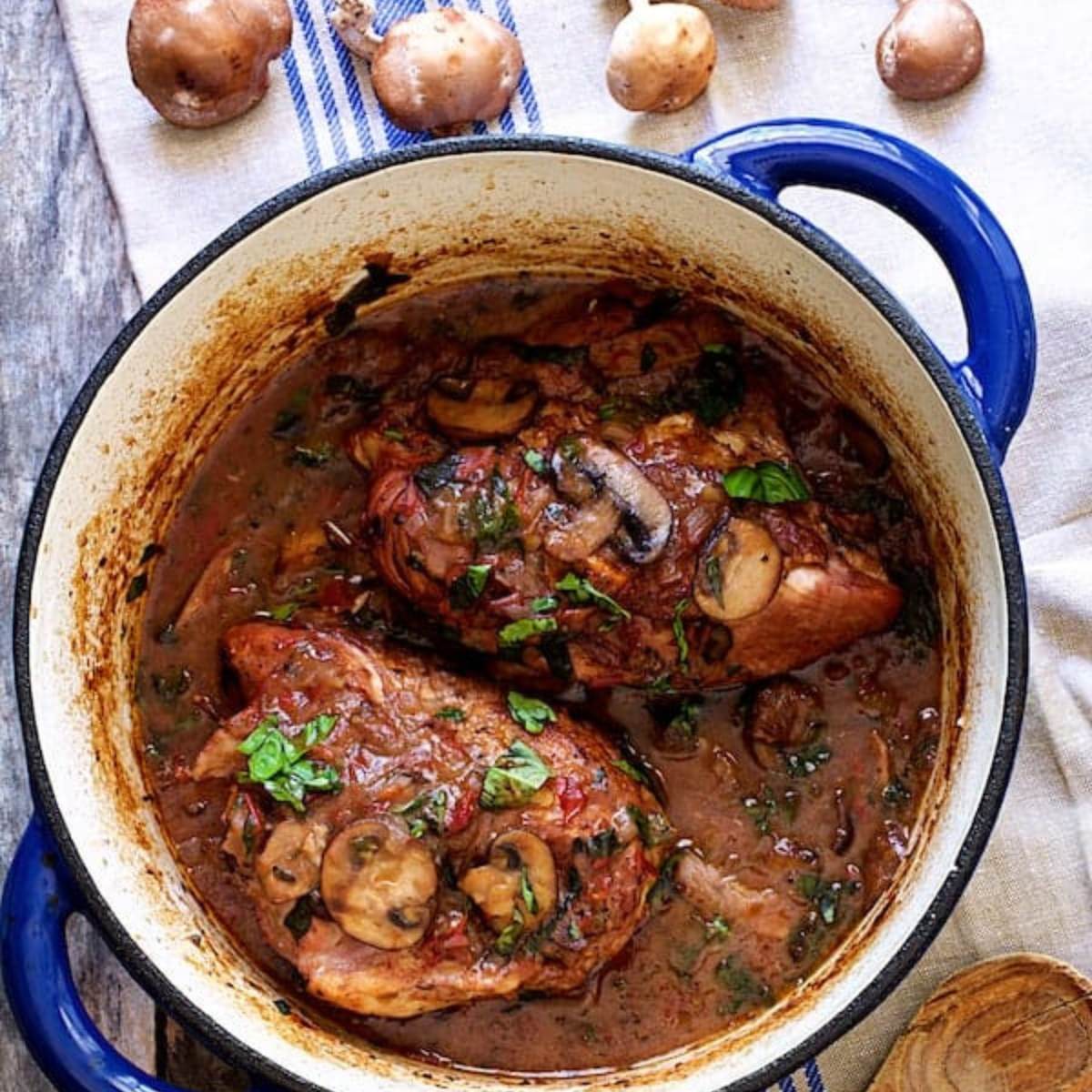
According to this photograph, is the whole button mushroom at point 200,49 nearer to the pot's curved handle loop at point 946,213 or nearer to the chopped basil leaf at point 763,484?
the pot's curved handle loop at point 946,213

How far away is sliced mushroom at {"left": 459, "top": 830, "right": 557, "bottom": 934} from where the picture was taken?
9.11ft

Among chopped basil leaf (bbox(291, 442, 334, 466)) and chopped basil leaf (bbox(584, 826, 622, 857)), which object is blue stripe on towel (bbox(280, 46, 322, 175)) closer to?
chopped basil leaf (bbox(291, 442, 334, 466))

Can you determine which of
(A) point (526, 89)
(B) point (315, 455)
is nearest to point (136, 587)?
(B) point (315, 455)

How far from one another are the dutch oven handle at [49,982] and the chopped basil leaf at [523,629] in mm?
744

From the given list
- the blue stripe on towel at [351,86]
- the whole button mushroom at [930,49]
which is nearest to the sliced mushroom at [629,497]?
the blue stripe on towel at [351,86]

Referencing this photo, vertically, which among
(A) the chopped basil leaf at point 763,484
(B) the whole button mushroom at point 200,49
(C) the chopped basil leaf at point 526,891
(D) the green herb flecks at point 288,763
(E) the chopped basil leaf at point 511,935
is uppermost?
(B) the whole button mushroom at point 200,49

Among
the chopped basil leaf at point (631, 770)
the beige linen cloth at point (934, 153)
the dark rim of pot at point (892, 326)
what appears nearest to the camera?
the dark rim of pot at point (892, 326)

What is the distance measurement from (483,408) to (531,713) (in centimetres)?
50

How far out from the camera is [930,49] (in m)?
3.09

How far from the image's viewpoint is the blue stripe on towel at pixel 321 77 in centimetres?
324

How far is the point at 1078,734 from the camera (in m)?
3.16

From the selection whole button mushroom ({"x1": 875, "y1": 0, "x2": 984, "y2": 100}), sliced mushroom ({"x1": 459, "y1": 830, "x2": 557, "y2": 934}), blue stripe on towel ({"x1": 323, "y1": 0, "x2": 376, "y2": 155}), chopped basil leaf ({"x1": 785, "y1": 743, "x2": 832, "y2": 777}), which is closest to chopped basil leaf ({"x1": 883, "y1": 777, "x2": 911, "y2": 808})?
chopped basil leaf ({"x1": 785, "y1": 743, "x2": 832, "y2": 777})

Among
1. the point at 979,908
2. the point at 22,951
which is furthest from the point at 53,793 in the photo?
the point at 979,908

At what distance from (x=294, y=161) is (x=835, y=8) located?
0.98 metres
